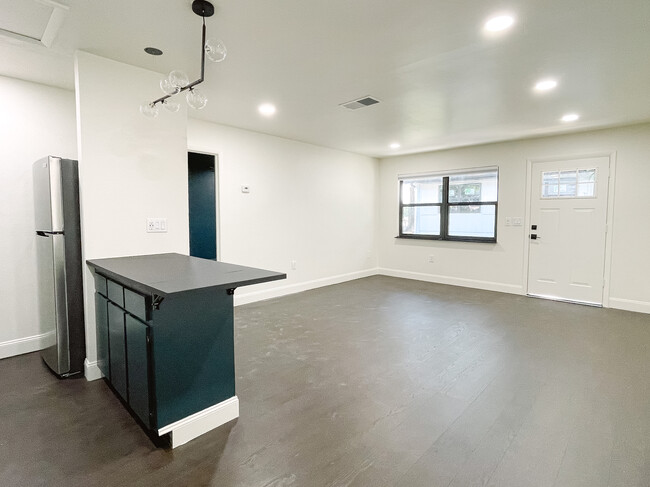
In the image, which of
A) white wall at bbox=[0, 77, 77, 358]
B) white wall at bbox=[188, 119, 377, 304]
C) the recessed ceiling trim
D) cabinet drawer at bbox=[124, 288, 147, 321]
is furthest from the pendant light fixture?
white wall at bbox=[188, 119, 377, 304]

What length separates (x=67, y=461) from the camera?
175cm

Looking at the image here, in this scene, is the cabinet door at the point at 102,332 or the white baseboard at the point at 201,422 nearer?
the white baseboard at the point at 201,422

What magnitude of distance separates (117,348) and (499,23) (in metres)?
3.20

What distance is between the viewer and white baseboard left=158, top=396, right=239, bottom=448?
186 centimetres

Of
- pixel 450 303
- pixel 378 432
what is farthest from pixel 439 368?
pixel 450 303

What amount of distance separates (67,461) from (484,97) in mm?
4259

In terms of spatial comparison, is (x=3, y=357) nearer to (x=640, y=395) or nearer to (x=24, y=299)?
(x=24, y=299)

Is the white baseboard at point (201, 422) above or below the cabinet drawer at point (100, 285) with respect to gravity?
below

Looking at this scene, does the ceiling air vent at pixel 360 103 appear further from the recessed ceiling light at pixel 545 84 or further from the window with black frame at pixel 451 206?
the window with black frame at pixel 451 206

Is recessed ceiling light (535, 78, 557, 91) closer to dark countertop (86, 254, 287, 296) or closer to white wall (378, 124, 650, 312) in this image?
white wall (378, 124, 650, 312)

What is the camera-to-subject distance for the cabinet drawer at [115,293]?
209cm

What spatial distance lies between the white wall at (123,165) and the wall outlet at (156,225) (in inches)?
1.3

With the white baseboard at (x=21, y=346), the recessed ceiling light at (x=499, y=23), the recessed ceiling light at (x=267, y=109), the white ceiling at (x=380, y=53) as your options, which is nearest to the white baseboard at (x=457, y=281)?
the white ceiling at (x=380, y=53)

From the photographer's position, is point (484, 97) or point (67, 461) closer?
point (67, 461)
